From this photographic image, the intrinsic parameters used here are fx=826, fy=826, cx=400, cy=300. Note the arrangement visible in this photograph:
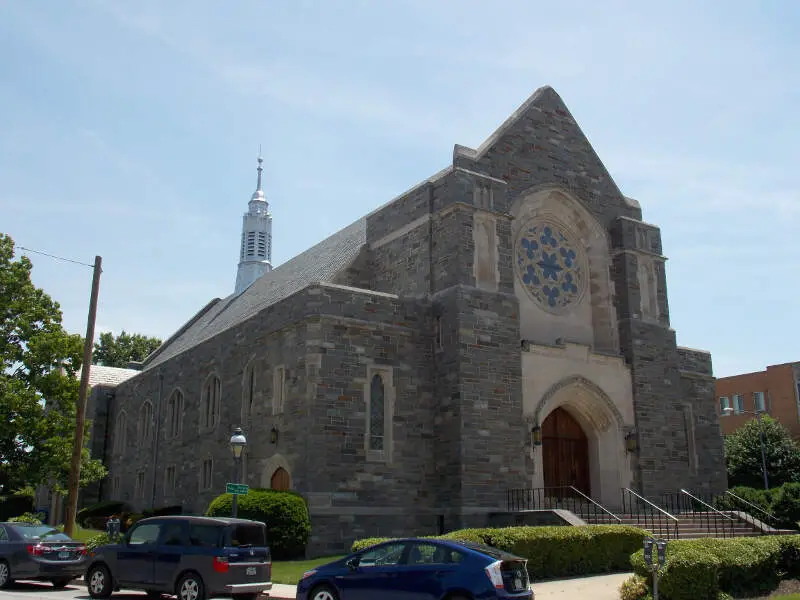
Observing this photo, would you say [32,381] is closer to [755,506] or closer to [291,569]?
[291,569]

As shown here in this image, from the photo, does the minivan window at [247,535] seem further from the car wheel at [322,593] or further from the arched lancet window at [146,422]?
the arched lancet window at [146,422]

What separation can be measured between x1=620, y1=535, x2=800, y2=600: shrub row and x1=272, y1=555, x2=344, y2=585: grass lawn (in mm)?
6899

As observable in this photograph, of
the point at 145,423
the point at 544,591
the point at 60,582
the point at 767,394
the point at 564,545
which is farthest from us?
the point at 767,394

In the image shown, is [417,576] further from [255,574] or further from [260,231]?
[260,231]

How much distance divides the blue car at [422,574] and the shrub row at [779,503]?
1773cm

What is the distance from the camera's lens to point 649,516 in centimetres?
2400

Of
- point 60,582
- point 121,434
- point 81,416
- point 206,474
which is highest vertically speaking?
point 121,434

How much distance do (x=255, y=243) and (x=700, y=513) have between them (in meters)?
39.0

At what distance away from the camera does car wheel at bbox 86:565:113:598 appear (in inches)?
599

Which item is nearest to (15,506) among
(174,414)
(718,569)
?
(174,414)

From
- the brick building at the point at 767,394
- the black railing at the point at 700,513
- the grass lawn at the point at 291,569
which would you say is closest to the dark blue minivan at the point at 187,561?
the grass lawn at the point at 291,569

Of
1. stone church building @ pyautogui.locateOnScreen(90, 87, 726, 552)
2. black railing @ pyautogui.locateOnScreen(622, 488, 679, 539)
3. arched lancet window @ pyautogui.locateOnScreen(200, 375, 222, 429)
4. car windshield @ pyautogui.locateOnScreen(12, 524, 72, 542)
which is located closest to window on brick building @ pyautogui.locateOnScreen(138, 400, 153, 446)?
stone church building @ pyautogui.locateOnScreen(90, 87, 726, 552)

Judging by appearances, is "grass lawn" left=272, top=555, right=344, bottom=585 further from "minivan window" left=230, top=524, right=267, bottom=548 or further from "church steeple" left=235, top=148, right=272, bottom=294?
"church steeple" left=235, top=148, right=272, bottom=294

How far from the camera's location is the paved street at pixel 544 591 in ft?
48.4
